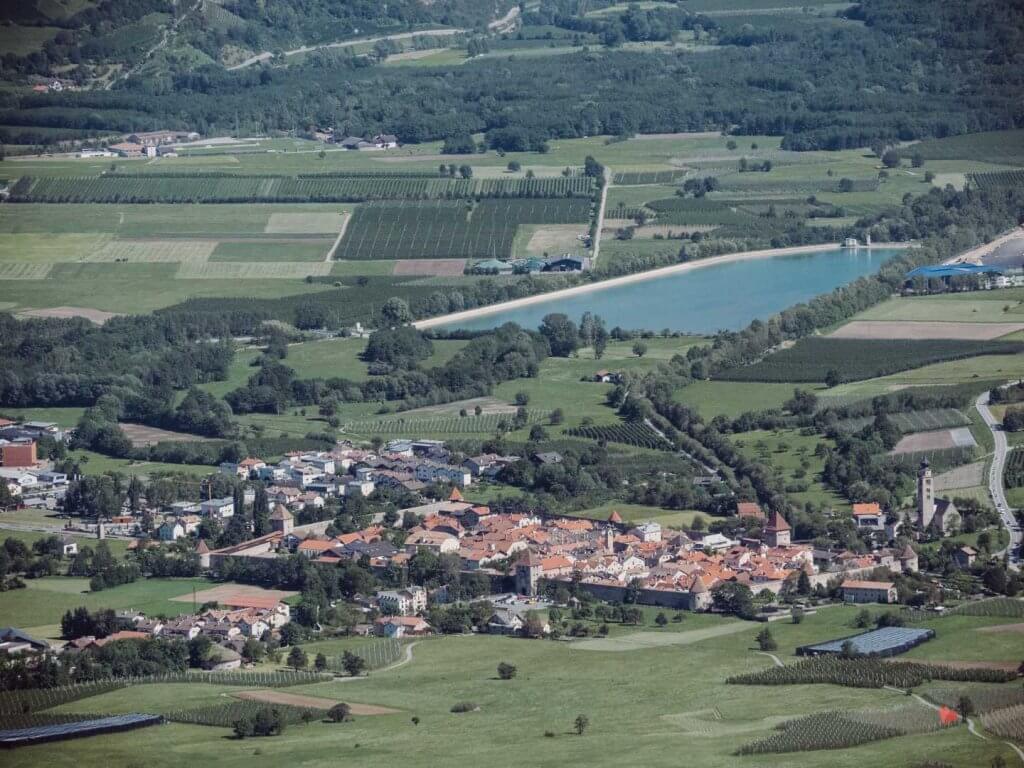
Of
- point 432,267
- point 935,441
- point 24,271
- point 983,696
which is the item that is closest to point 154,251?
point 24,271

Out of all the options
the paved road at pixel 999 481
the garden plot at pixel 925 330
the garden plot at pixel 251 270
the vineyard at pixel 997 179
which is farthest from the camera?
the vineyard at pixel 997 179

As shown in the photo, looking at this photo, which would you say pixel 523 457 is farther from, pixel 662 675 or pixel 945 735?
pixel 945 735

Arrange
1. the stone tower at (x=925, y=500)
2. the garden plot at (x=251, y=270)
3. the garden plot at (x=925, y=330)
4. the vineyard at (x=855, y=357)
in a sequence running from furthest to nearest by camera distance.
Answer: the garden plot at (x=251, y=270), the garden plot at (x=925, y=330), the vineyard at (x=855, y=357), the stone tower at (x=925, y=500)

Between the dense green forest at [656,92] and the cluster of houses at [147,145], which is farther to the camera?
the dense green forest at [656,92]

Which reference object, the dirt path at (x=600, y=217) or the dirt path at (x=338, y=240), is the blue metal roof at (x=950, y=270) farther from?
the dirt path at (x=338, y=240)

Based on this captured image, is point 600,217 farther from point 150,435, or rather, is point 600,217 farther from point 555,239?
point 150,435

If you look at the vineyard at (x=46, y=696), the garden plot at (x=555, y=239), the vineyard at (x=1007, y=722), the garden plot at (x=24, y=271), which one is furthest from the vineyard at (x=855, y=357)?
the vineyard at (x=1007, y=722)

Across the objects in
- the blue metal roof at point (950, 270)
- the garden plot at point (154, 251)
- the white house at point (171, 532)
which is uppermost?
the garden plot at point (154, 251)
